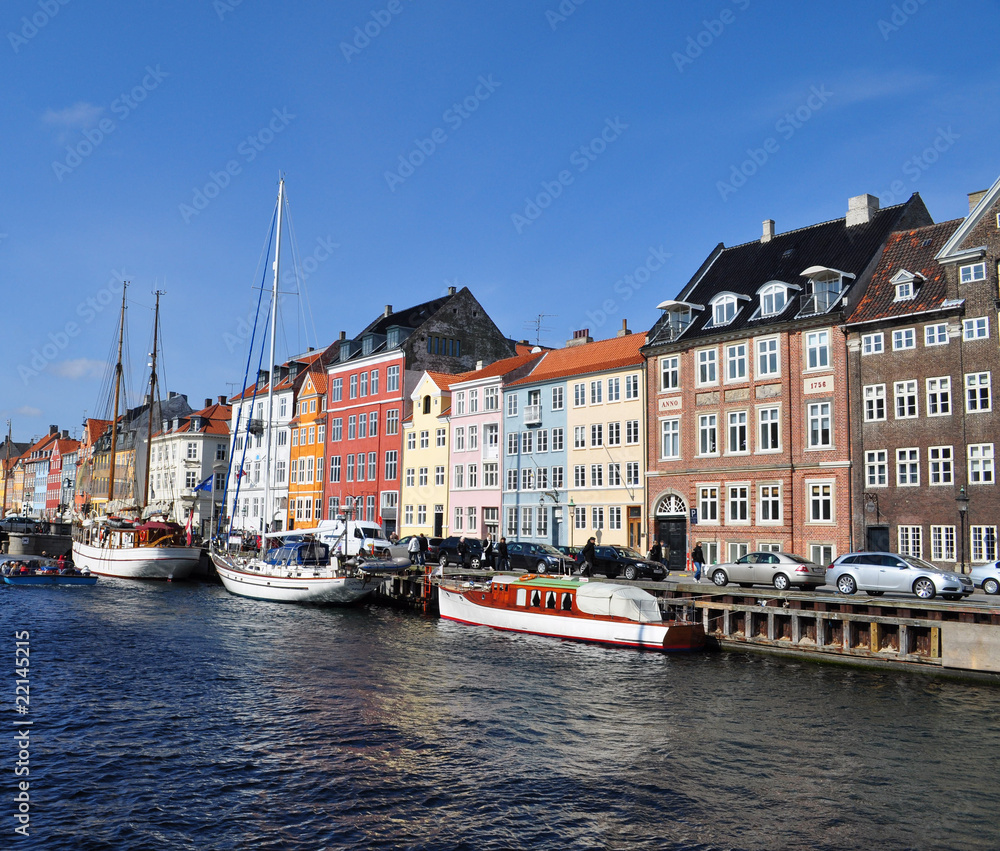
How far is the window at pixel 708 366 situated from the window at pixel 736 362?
75 cm

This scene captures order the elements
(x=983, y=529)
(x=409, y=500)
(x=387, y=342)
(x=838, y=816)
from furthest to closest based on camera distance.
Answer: (x=387, y=342)
(x=409, y=500)
(x=983, y=529)
(x=838, y=816)

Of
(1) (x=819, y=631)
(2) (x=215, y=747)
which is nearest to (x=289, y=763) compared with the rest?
(2) (x=215, y=747)

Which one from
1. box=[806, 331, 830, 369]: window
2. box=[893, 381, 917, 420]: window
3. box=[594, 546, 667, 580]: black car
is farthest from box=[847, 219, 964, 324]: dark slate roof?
box=[594, 546, 667, 580]: black car

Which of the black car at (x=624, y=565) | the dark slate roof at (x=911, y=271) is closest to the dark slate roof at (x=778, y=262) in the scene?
the dark slate roof at (x=911, y=271)

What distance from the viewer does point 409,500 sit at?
73125 mm

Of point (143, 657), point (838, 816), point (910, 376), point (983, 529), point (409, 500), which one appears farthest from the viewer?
point (409, 500)

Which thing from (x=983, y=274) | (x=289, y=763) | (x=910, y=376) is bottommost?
(x=289, y=763)

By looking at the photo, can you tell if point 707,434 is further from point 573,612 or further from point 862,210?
point 573,612

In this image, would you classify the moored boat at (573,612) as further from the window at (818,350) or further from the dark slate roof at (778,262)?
the dark slate roof at (778,262)

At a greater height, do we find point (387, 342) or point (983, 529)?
point (387, 342)

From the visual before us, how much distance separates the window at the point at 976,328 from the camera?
41.0 metres

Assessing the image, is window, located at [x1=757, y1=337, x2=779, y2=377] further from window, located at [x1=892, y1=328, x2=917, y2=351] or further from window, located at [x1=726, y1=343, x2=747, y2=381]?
window, located at [x1=892, y1=328, x2=917, y2=351]

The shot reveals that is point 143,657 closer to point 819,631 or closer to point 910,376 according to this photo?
point 819,631

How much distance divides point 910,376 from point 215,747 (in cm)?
3670
